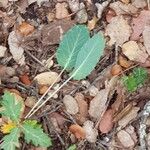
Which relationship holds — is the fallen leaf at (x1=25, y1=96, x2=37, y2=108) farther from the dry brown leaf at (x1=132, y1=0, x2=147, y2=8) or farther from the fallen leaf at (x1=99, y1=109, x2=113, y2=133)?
the dry brown leaf at (x1=132, y1=0, x2=147, y2=8)

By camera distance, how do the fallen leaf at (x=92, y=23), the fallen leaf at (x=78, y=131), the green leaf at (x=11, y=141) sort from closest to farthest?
1. the green leaf at (x=11, y=141)
2. the fallen leaf at (x=78, y=131)
3. the fallen leaf at (x=92, y=23)

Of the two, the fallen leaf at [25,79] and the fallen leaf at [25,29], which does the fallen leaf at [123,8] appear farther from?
the fallen leaf at [25,79]

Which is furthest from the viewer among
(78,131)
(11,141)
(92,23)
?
(92,23)

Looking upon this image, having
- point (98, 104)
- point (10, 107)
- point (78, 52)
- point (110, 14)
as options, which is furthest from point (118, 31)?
point (10, 107)

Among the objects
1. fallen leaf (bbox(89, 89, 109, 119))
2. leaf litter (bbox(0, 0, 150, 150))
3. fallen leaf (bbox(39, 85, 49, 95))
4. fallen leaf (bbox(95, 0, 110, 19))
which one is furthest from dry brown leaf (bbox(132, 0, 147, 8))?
fallen leaf (bbox(39, 85, 49, 95))

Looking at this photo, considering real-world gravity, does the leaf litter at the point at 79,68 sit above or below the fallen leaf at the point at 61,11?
below

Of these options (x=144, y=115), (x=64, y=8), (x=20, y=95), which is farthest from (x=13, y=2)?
(x=144, y=115)

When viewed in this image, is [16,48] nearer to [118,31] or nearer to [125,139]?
[118,31]

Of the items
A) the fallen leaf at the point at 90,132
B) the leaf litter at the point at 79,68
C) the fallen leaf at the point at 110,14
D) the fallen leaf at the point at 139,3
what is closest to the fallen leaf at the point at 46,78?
the leaf litter at the point at 79,68
